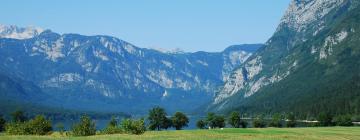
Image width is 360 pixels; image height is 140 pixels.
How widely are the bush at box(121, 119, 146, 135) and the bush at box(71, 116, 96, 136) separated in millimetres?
6819

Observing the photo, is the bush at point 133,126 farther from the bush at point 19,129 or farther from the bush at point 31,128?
the bush at point 19,129

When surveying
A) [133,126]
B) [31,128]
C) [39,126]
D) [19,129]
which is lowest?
[19,129]

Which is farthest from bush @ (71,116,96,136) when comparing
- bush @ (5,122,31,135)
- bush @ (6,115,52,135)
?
bush @ (5,122,31,135)

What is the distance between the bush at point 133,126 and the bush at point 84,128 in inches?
268

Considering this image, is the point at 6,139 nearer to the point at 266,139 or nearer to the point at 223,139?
the point at 223,139

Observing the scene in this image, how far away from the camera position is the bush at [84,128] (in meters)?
111

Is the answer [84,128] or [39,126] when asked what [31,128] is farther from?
[84,128]

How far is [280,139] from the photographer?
3669 inches

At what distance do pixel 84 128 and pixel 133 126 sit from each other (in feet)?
Result: 32.6

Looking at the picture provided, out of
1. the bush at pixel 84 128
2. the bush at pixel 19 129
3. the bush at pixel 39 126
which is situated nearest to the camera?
the bush at pixel 84 128

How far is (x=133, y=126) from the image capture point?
114 metres

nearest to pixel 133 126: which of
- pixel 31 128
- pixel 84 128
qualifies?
pixel 84 128

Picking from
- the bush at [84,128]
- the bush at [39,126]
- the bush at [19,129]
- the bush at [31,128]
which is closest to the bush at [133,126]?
the bush at [84,128]

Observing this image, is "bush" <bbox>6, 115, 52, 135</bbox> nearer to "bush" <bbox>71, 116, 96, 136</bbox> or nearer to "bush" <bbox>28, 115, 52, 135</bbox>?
"bush" <bbox>28, 115, 52, 135</bbox>
